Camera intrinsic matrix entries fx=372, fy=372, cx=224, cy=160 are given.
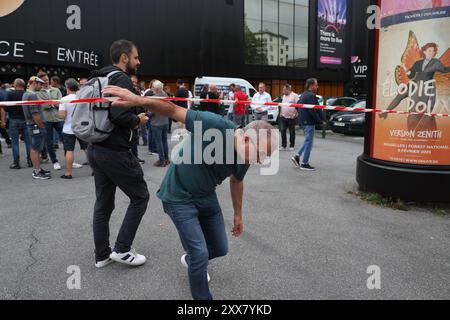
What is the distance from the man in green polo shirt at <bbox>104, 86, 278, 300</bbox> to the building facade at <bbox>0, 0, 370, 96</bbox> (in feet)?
46.5

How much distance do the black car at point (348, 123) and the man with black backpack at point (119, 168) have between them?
35.5 ft

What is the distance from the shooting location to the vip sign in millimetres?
18987

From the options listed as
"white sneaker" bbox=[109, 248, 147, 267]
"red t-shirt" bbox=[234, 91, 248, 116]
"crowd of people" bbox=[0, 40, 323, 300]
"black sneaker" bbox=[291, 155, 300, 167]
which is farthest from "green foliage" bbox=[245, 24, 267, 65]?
"white sneaker" bbox=[109, 248, 147, 267]

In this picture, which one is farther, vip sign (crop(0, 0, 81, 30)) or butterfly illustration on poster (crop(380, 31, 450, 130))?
vip sign (crop(0, 0, 81, 30))

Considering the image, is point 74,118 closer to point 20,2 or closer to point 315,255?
point 315,255

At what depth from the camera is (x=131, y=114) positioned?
9.71 feet

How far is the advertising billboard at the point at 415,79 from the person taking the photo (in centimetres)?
446

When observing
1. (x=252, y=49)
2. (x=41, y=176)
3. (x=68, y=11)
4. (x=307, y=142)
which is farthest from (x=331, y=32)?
(x=41, y=176)

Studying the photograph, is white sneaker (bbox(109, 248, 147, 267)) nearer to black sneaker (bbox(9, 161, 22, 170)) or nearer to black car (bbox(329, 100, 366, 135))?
black sneaker (bbox(9, 161, 22, 170))

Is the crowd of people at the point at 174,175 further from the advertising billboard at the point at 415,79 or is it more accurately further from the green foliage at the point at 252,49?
the green foliage at the point at 252,49

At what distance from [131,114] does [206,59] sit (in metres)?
23.7

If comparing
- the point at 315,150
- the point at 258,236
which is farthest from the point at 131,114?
the point at 315,150

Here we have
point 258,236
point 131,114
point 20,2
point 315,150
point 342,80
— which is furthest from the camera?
point 342,80

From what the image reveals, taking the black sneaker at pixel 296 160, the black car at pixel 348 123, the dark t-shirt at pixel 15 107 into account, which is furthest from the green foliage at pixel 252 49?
the dark t-shirt at pixel 15 107
